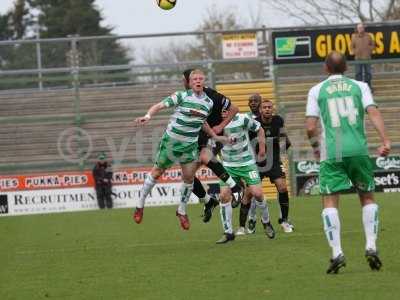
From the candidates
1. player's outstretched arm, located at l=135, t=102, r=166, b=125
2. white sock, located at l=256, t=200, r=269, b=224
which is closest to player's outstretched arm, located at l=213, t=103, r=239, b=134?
white sock, located at l=256, t=200, r=269, b=224

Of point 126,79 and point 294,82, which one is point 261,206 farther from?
point 126,79

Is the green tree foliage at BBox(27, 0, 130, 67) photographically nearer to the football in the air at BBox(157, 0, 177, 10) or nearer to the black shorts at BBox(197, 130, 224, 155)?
the football in the air at BBox(157, 0, 177, 10)

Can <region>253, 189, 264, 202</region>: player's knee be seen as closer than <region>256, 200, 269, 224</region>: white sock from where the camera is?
Yes

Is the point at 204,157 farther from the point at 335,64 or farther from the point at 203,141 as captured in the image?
the point at 335,64

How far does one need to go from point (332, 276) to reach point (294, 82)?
21.8 meters

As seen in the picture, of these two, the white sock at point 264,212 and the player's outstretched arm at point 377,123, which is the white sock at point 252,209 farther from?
the player's outstretched arm at point 377,123

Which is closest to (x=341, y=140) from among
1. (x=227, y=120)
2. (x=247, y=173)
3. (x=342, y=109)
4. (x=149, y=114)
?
(x=342, y=109)

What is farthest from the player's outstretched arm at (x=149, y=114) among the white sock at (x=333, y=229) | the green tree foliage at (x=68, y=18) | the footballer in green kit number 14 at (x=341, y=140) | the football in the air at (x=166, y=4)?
the green tree foliage at (x=68, y=18)

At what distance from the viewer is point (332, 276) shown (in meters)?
10.2

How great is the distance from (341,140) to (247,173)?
4.95 meters

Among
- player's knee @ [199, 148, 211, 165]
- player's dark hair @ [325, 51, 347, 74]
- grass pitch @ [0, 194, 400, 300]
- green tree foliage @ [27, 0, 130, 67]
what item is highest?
green tree foliage @ [27, 0, 130, 67]

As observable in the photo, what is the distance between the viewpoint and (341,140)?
1040 centimetres

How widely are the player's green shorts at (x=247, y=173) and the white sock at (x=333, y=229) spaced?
474 centimetres

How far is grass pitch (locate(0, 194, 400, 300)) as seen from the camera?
→ 31.6ft
